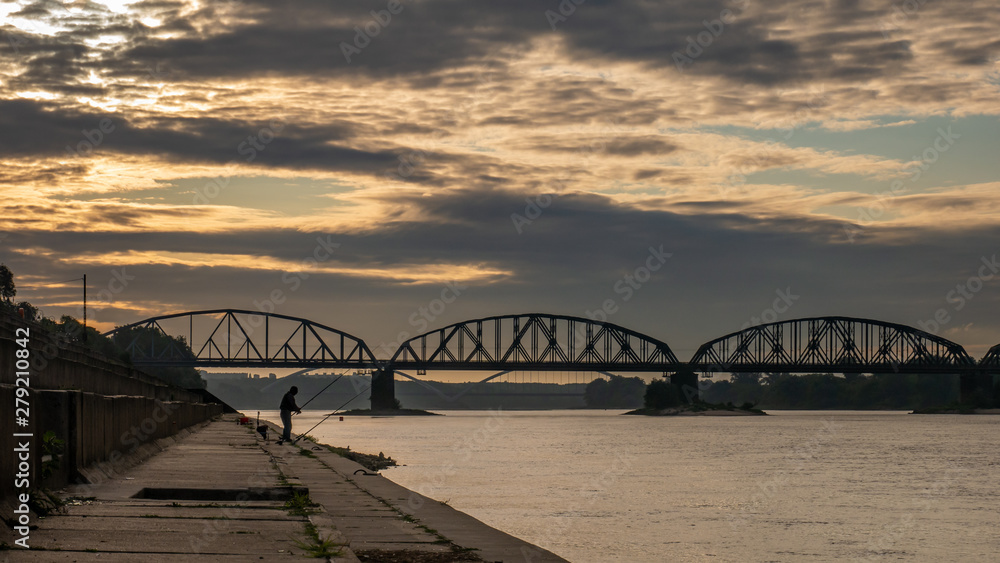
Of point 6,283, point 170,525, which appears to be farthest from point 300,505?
point 6,283

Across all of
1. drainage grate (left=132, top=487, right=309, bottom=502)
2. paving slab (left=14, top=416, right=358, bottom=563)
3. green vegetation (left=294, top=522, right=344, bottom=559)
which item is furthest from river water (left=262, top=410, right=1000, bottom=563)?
green vegetation (left=294, top=522, right=344, bottom=559)

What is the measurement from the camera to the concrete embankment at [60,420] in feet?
35.2

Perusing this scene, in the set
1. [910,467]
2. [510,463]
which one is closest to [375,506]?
[510,463]

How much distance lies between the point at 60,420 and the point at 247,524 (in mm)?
2968

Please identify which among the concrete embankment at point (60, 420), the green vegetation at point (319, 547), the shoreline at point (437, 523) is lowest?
the shoreline at point (437, 523)

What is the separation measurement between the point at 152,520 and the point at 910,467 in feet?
160

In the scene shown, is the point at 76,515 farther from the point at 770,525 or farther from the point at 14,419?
the point at 770,525

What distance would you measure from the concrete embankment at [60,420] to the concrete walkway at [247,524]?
412 mm

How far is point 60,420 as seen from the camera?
45.2ft

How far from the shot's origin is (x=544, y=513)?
96.5 feet

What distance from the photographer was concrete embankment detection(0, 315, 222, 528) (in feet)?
35.2

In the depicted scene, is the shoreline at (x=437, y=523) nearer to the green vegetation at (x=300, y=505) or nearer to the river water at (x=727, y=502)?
the green vegetation at (x=300, y=505)

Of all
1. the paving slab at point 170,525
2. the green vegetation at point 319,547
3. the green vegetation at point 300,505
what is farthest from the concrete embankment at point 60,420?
the green vegetation at point 300,505

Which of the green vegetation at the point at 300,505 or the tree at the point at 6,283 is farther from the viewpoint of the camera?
the tree at the point at 6,283
